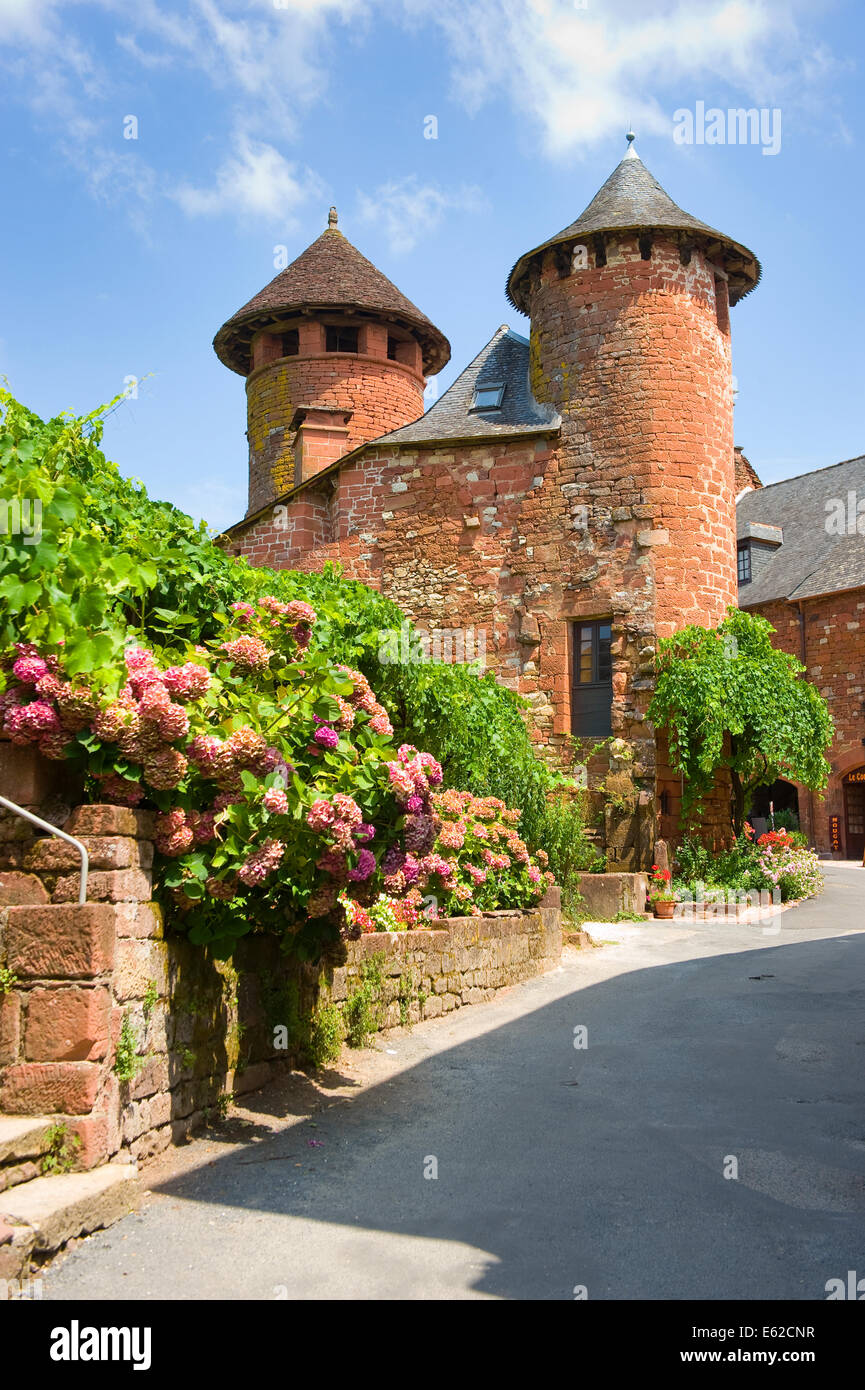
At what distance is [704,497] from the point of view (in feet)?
53.5

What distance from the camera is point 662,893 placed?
1486cm

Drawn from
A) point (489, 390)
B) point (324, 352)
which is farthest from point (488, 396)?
point (324, 352)

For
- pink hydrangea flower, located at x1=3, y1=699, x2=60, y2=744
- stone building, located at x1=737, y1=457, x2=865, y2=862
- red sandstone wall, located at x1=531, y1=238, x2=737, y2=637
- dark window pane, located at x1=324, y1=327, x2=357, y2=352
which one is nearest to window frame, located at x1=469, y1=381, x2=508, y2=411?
red sandstone wall, located at x1=531, y1=238, x2=737, y2=637

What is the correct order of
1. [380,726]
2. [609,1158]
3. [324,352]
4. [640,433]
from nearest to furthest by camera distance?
[609,1158] < [380,726] < [640,433] < [324,352]

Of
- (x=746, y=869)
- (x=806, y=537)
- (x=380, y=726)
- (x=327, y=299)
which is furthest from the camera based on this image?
(x=806, y=537)

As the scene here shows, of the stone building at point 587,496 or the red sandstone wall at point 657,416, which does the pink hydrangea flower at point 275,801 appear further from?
the red sandstone wall at point 657,416

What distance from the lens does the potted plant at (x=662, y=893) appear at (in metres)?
14.6

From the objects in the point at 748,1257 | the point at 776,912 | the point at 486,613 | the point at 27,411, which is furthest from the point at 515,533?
the point at 748,1257

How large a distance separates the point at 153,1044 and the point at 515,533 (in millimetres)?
12933

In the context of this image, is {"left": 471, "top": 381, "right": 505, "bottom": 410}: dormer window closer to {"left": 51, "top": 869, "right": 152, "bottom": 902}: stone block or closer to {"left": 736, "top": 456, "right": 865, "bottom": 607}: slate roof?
{"left": 736, "top": 456, "right": 865, "bottom": 607}: slate roof

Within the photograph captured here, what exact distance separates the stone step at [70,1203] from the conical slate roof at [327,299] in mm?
19068

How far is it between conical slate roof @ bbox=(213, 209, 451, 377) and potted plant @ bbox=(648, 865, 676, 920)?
1219 cm

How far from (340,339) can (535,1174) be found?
19.4 metres

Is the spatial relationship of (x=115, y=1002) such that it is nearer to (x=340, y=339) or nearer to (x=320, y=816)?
(x=320, y=816)
